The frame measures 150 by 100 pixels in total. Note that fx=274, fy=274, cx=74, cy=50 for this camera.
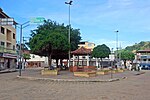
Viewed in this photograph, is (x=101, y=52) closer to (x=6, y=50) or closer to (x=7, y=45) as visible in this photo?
(x=6, y=50)

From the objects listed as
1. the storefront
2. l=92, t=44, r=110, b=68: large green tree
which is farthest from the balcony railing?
l=92, t=44, r=110, b=68: large green tree

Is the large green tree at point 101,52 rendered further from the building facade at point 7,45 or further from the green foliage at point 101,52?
the building facade at point 7,45

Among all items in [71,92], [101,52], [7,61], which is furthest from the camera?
[7,61]

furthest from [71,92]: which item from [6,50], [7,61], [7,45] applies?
[7,61]

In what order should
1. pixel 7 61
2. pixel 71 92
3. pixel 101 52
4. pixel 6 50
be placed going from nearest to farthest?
pixel 71 92, pixel 101 52, pixel 6 50, pixel 7 61

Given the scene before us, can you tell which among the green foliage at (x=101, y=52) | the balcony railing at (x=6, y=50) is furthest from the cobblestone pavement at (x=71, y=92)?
the balcony railing at (x=6, y=50)

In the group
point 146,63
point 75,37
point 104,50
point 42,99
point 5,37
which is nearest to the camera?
point 42,99

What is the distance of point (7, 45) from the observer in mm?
65125

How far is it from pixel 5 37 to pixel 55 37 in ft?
89.8

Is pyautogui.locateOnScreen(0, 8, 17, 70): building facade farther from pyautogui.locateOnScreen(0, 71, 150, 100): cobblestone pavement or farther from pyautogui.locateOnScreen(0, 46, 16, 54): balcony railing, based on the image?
pyautogui.locateOnScreen(0, 71, 150, 100): cobblestone pavement

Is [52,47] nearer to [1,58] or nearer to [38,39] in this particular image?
[38,39]

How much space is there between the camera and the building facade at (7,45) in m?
58.5

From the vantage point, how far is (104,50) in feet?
165

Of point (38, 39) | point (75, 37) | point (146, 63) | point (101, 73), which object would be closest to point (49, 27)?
point (75, 37)
